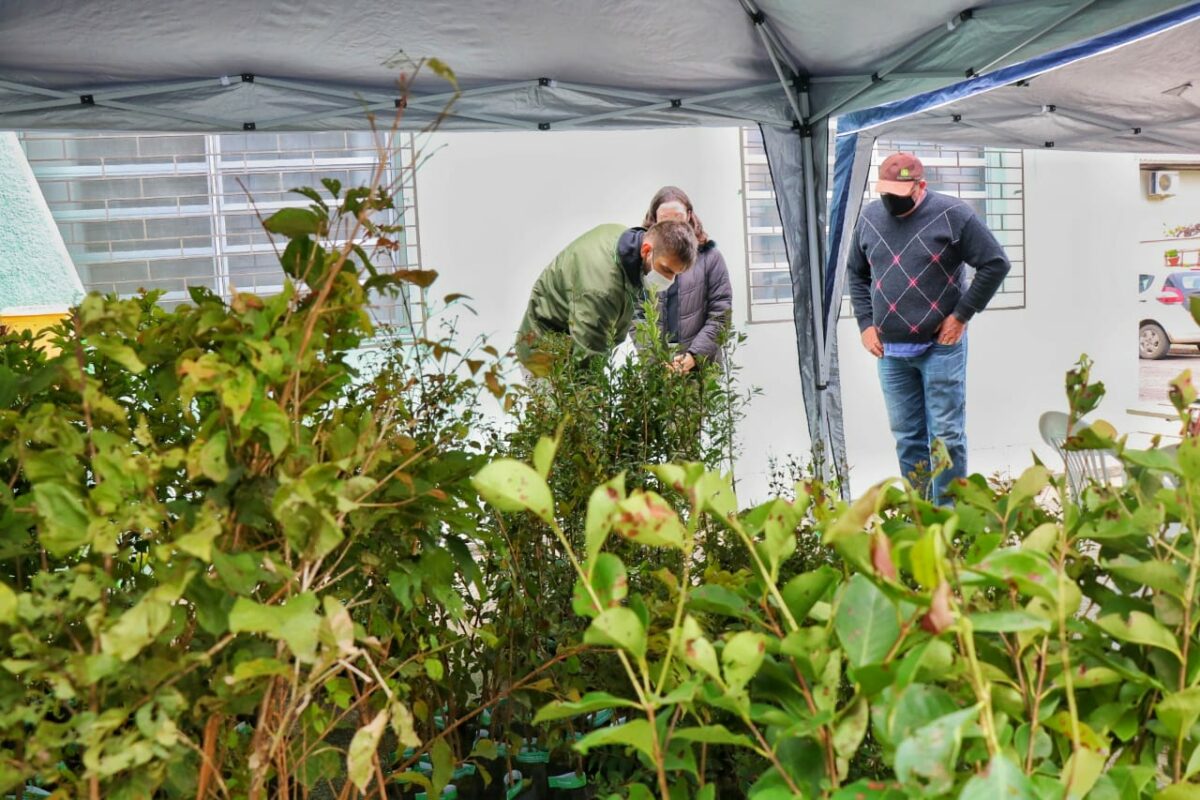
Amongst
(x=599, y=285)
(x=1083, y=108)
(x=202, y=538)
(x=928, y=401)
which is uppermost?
(x=1083, y=108)

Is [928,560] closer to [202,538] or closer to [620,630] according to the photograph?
[620,630]

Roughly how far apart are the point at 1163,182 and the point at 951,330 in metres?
10.7

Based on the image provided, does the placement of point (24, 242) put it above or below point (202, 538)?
above

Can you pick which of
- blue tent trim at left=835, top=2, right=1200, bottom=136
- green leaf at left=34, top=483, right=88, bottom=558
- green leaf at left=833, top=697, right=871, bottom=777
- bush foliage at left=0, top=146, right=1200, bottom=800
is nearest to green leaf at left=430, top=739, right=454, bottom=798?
bush foliage at left=0, top=146, right=1200, bottom=800

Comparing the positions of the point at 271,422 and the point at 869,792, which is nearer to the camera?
the point at 869,792

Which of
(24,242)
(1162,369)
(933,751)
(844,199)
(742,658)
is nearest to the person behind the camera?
(933,751)

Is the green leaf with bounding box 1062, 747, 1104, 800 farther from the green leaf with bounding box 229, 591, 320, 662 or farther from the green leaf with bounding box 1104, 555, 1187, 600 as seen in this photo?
the green leaf with bounding box 229, 591, 320, 662

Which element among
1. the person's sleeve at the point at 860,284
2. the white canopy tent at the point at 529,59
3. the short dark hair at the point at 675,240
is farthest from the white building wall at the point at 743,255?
the short dark hair at the point at 675,240

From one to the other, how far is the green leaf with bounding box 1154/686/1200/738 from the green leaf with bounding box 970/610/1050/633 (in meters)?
0.13

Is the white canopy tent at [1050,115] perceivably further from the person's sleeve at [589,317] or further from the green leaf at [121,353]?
the green leaf at [121,353]

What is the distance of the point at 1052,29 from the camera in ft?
9.14

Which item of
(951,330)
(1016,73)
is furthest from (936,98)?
(951,330)

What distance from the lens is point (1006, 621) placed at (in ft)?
1.40

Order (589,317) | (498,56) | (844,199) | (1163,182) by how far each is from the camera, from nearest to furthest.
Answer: (589,317) → (498,56) → (844,199) → (1163,182)
